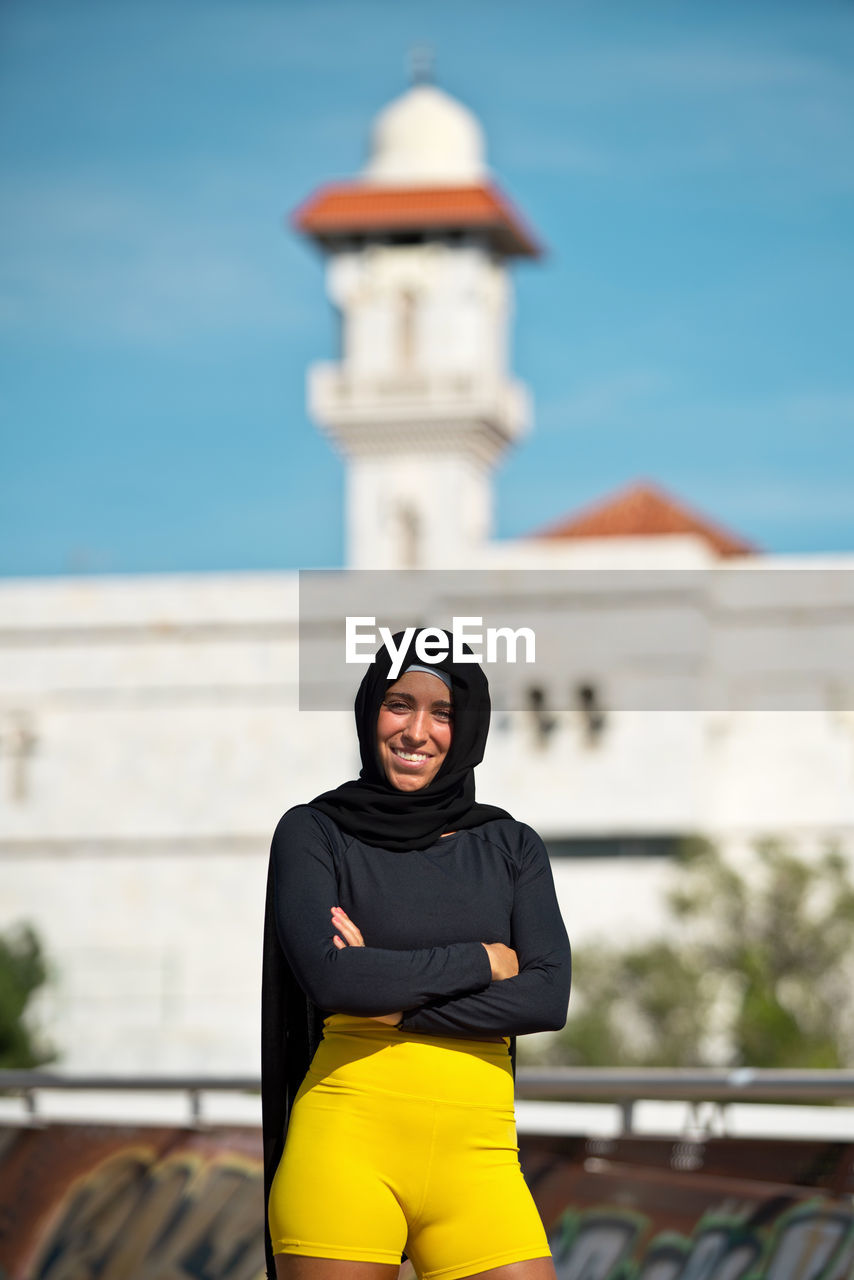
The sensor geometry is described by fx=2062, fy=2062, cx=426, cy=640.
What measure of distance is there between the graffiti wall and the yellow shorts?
74.8 inches

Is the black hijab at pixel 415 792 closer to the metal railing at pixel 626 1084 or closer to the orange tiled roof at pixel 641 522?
the metal railing at pixel 626 1084

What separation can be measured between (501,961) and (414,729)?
1.18ft

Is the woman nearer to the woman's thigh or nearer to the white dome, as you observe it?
the woman's thigh

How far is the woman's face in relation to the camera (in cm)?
301

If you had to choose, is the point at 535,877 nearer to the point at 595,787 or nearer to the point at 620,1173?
the point at 620,1173

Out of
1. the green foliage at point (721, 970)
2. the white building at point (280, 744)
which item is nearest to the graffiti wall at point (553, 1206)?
the green foliage at point (721, 970)

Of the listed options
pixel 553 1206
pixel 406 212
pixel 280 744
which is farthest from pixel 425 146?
pixel 553 1206

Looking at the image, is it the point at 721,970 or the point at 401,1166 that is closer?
the point at 401,1166

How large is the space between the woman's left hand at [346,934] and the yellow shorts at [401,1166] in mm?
33

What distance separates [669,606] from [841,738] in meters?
3.71

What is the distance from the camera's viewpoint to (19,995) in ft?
117

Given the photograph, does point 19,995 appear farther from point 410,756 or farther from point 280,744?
point 410,756
